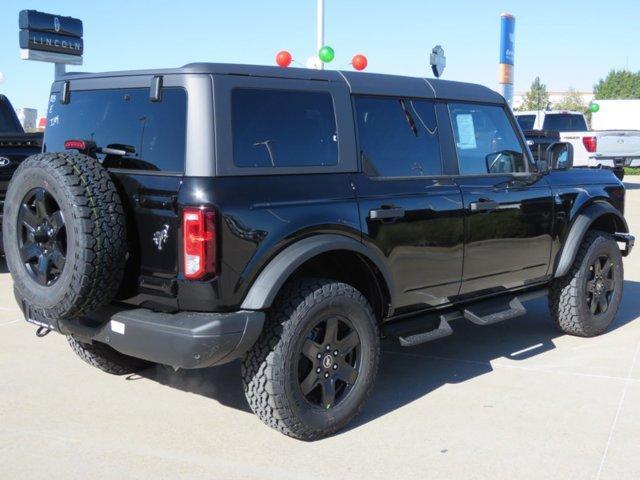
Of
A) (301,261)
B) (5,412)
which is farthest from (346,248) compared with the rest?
(5,412)

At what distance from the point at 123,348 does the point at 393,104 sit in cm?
209

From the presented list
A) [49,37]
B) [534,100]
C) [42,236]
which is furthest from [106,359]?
[534,100]

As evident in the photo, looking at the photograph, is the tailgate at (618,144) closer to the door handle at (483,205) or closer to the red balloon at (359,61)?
the red balloon at (359,61)

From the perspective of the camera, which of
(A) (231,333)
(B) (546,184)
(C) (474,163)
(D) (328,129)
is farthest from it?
(B) (546,184)

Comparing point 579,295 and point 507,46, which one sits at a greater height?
point 507,46

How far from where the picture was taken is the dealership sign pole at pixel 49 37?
1290cm

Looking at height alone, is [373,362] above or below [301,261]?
below

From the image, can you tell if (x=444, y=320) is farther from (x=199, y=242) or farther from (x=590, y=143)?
(x=590, y=143)

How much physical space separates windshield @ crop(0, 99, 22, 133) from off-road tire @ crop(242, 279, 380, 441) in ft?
21.7

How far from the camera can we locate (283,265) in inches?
147

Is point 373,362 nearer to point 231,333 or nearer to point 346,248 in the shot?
point 346,248

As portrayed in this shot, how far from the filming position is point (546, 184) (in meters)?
5.55

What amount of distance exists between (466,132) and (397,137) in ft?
2.33

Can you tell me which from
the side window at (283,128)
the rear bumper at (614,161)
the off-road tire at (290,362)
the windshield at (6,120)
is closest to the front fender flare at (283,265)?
the off-road tire at (290,362)
